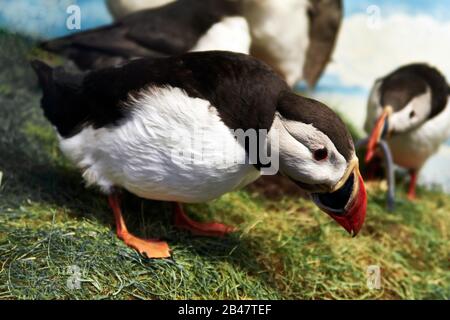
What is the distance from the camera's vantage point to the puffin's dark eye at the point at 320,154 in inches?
79.7

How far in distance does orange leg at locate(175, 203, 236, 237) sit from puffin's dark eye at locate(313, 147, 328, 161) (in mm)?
734

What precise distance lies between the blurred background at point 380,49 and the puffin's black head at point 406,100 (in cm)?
80

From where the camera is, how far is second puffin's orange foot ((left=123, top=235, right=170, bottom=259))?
2.29 meters

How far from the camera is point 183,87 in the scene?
7.18 feet

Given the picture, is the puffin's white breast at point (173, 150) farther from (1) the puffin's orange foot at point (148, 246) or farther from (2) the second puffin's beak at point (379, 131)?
(2) the second puffin's beak at point (379, 131)

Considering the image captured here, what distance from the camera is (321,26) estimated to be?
4.59 meters

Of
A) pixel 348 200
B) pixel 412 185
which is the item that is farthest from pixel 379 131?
pixel 348 200

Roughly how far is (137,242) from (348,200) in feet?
2.71

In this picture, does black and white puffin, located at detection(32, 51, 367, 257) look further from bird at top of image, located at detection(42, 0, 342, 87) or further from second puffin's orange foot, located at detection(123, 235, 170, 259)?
bird at top of image, located at detection(42, 0, 342, 87)

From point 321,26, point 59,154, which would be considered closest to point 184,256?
point 59,154

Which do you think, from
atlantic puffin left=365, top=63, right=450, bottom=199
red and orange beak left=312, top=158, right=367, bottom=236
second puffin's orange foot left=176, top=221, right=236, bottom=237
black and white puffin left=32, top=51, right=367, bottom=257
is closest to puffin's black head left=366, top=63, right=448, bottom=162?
atlantic puffin left=365, top=63, right=450, bottom=199

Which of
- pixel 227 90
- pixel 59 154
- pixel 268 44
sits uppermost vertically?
pixel 227 90
